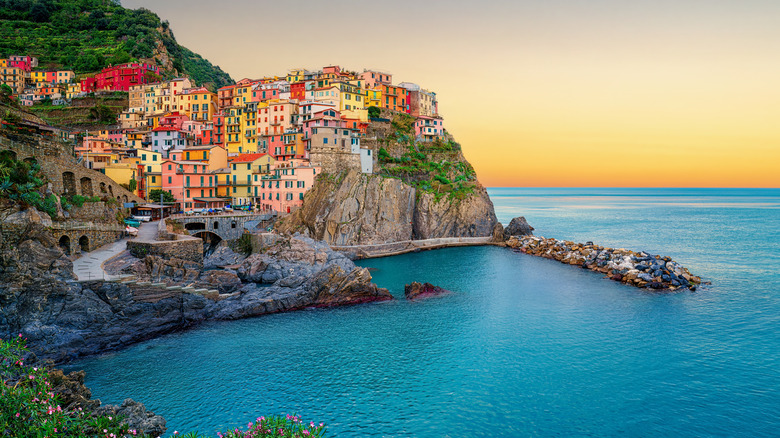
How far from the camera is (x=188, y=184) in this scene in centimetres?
6494

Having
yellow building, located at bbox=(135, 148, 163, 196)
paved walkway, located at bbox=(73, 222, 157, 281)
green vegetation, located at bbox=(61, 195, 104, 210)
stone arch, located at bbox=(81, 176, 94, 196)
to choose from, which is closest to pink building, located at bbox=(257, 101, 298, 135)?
yellow building, located at bbox=(135, 148, 163, 196)

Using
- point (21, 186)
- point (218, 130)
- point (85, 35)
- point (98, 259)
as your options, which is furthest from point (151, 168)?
point (85, 35)

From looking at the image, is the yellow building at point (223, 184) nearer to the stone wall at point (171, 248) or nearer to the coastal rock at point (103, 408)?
the stone wall at point (171, 248)

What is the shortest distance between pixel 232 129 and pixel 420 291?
5468cm

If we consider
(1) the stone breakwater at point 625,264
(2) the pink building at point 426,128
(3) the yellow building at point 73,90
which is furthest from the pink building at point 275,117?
(3) the yellow building at point 73,90

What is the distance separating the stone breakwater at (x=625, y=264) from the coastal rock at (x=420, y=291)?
19965 millimetres

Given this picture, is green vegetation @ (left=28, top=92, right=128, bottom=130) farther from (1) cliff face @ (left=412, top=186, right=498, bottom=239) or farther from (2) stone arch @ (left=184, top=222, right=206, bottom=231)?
(1) cliff face @ (left=412, top=186, right=498, bottom=239)

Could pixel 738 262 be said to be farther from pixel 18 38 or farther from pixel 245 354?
pixel 18 38

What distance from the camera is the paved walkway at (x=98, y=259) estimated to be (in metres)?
30.6

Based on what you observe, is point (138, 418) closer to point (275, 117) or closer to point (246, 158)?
point (246, 158)

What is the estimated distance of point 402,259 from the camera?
6084 centimetres

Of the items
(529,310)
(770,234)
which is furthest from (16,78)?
(770,234)

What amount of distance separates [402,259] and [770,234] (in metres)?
73.6

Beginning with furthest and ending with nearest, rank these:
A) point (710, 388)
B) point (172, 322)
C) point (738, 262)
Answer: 1. point (738, 262)
2. point (172, 322)
3. point (710, 388)
